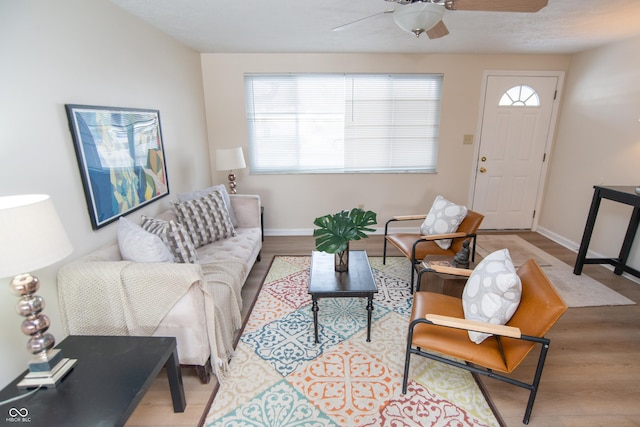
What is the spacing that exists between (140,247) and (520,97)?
480 cm

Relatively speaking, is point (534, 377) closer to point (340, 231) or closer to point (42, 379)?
point (340, 231)

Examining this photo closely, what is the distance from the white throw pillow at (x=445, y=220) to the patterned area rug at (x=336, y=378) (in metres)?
0.79

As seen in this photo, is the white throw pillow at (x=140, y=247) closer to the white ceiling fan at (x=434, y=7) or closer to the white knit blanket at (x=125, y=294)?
the white knit blanket at (x=125, y=294)

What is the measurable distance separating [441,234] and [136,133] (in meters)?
2.88

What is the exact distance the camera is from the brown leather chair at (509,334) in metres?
1.52

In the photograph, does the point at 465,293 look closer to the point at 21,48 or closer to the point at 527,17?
the point at 527,17

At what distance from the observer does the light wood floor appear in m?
1.72

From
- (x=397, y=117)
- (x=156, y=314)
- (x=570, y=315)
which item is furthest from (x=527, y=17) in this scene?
(x=156, y=314)

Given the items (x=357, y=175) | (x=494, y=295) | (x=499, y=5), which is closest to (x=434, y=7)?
(x=499, y=5)

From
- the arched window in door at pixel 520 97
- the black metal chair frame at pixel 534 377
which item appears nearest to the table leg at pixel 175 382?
the black metal chair frame at pixel 534 377

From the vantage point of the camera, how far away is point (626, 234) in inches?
126

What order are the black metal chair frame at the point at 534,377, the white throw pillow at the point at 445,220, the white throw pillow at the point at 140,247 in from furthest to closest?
the white throw pillow at the point at 445,220, the white throw pillow at the point at 140,247, the black metal chair frame at the point at 534,377

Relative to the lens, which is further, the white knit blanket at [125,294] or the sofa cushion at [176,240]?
the sofa cushion at [176,240]

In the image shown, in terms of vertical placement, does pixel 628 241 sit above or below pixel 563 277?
above
